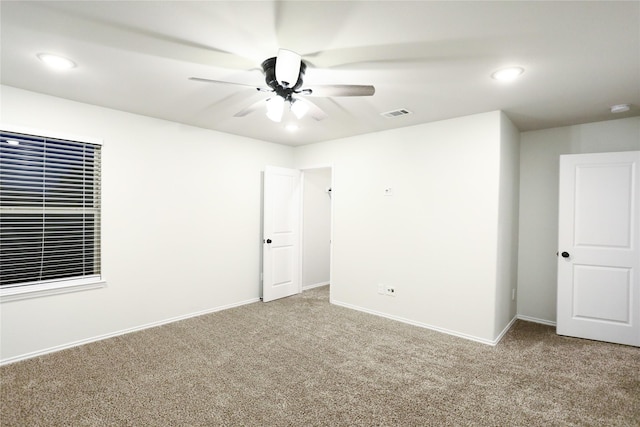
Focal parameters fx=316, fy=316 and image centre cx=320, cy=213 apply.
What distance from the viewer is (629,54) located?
7.00 ft

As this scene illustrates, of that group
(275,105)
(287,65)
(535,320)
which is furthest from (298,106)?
(535,320)

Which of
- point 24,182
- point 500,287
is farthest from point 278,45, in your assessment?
point 500,287

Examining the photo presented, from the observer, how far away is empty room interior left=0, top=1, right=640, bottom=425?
2.00 meters

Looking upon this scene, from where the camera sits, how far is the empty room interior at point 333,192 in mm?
1999

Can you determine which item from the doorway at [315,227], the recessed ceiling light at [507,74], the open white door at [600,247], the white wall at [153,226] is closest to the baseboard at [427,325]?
the open white door at [600,247]

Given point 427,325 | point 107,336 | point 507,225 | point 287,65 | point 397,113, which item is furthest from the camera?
point 427,325

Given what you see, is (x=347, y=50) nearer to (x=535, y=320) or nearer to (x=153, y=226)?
(x=153, y=226)

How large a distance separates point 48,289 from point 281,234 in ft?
9.46

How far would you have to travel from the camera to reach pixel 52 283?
311cm

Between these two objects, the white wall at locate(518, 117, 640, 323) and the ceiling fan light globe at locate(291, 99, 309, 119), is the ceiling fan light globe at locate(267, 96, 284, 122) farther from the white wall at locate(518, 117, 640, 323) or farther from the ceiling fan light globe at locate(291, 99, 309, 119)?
the white wall at locate(518, 117, 640, 323)

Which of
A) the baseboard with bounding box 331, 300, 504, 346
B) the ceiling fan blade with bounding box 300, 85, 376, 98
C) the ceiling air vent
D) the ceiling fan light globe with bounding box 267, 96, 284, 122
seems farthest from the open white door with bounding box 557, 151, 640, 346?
the ceiling fan light globe with bounding box 267, 96, 284, 122

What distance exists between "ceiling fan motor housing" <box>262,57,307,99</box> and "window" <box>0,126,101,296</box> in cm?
228

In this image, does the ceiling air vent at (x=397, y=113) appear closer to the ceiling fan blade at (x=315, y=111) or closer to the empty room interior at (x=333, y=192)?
the empty room interior at (x=333, y=192)

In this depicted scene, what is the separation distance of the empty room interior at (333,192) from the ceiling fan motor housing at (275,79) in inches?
0.7
